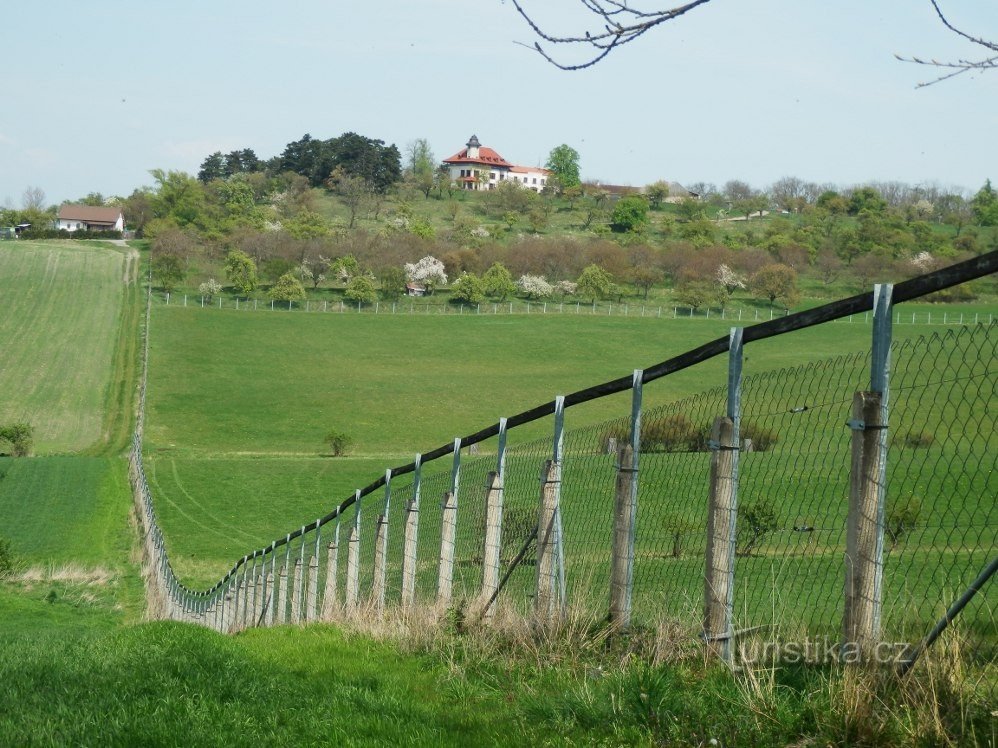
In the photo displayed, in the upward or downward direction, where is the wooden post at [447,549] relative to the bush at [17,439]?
upward

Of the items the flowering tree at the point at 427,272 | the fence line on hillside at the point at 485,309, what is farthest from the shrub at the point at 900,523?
the flowering tree at the point at 427,272

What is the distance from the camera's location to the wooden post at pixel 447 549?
8.72 metres

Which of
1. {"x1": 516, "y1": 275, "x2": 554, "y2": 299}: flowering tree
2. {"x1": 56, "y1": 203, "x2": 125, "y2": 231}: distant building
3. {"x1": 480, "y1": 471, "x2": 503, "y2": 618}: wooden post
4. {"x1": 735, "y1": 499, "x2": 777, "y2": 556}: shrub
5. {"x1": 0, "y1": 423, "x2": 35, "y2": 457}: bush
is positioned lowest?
{"x1": 0, "y1": 423, "x2": 35, "y2": 457}: bush

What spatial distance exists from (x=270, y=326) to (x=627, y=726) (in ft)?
263

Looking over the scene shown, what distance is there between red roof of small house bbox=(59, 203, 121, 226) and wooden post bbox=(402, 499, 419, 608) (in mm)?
154546

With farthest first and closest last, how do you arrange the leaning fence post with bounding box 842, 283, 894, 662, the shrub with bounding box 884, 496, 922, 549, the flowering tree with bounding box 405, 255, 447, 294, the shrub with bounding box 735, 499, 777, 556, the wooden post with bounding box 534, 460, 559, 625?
the flowering tree with bounding box 405, 255, 447, 294, the wooden post with bounding box 534, 460, 559, 625, the shrub with bounding box 735, 499, 777, 556, the shrub with bounding box 884, 496, 922, 549, the leaning fence post with bounding box 842, 283, 894, 662

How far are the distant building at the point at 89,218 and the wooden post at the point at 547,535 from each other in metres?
156

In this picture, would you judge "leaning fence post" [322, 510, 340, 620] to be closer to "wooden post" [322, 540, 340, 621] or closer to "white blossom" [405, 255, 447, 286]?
"wooden post" [322, 540, 340, 621]

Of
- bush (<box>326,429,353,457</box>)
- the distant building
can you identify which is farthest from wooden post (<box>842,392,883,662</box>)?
the distant building

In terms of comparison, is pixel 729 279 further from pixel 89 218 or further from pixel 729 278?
pixel 89 218

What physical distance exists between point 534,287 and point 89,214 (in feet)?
256

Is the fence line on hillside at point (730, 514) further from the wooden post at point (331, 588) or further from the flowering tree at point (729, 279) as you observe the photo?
the flowering tree at point (729, 279)

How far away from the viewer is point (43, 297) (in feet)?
287

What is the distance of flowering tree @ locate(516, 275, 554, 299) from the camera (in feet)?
343
